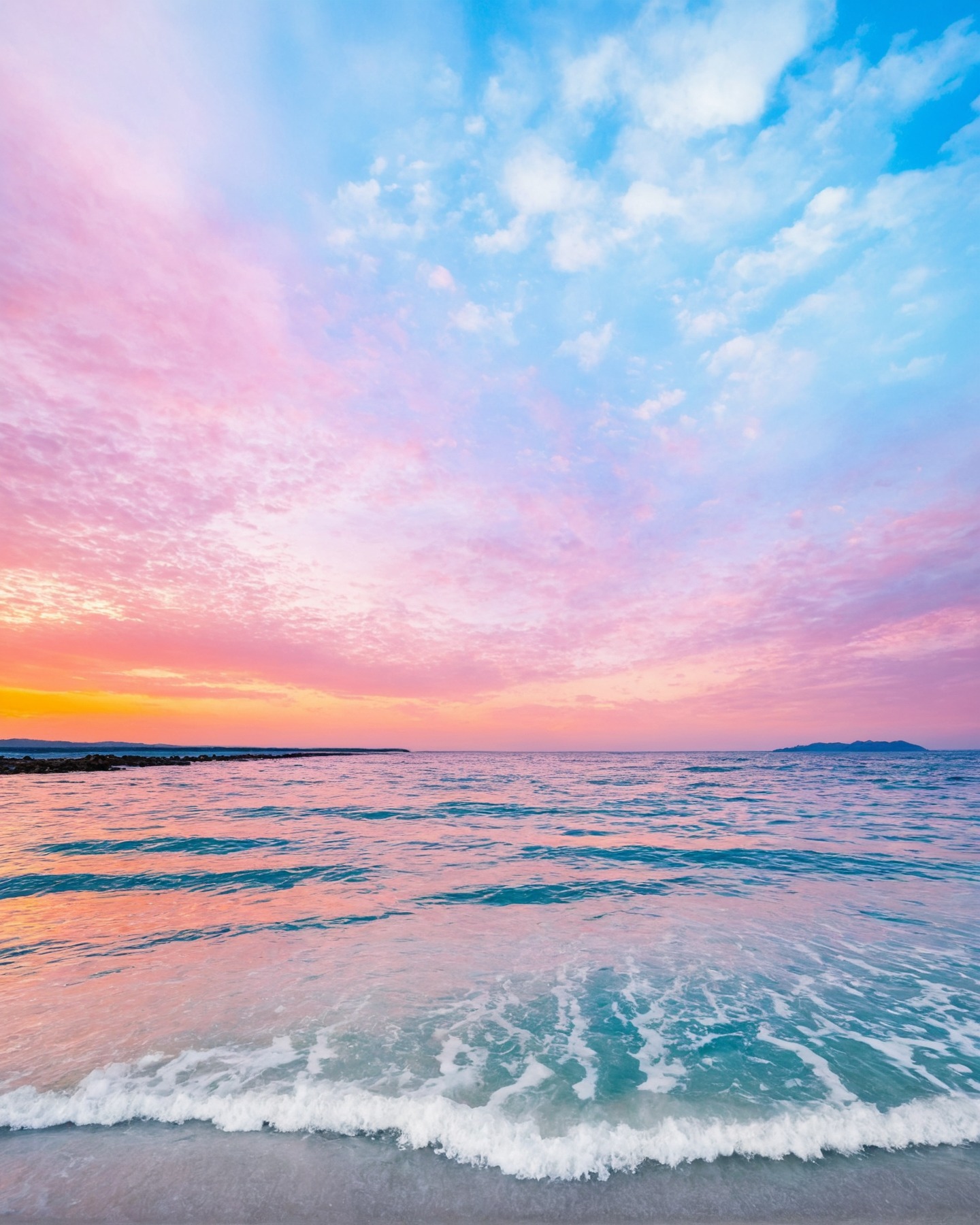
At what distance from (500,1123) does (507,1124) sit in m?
0.07

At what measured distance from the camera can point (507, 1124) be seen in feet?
15.5

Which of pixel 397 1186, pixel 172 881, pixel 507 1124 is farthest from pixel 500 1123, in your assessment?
pixel 172 881

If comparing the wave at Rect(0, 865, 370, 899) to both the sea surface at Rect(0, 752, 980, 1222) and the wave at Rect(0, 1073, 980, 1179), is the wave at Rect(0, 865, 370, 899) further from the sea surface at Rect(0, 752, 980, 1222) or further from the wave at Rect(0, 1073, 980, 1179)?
the wave at Rect(0, 1073, 980, 1179)

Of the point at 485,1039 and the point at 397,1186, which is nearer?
the point at 397,1186

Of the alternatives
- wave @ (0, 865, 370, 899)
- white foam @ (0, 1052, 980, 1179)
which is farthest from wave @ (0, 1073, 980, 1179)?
wave @ (0, 865, 370, 899)

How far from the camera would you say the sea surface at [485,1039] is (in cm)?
412

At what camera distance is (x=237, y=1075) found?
5379 mm

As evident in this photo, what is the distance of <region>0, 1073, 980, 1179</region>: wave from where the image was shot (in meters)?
4.43

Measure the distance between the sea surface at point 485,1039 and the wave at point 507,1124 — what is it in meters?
0.02

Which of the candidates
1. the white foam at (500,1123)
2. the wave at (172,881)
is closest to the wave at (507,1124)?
the white foam at (500,1123)

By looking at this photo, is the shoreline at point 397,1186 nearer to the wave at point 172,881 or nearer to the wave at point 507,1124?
the wave at point 507,1124

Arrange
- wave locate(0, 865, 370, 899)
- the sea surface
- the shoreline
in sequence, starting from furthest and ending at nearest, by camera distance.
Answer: wave locate(0, 865, 370, 899)
the sea surface
the shoreline

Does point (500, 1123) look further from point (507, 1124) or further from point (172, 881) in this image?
point (172, 881)

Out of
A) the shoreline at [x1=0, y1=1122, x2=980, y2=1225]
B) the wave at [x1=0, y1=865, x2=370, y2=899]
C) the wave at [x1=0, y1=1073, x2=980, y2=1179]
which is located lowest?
the shoreline at [x1=0, y1=1122, x2=980, y2=1225]
